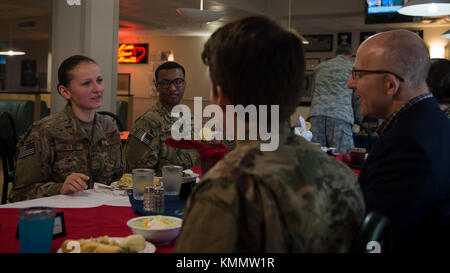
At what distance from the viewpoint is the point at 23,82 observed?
570 inches

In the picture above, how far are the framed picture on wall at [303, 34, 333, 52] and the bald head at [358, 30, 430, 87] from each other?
33.1 feet

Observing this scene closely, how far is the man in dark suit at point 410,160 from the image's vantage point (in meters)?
1.35

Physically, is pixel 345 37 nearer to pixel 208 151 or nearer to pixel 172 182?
pixel 172 182

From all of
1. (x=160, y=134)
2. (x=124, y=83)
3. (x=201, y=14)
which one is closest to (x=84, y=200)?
(x=160, y=134)

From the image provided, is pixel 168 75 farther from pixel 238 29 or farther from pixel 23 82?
pixel 23 82

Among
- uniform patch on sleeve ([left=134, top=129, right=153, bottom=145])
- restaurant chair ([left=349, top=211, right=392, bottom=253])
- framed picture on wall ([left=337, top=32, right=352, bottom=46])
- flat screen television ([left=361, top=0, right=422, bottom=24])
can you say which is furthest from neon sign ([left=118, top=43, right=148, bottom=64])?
restaurant chair ([left=349, top=211, right=392, bottom=253])

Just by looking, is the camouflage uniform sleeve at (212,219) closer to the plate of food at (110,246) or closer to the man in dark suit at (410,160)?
the plate of food at (110,246)

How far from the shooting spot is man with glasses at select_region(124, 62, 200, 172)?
109 inches

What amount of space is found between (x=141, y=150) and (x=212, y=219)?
2.06m

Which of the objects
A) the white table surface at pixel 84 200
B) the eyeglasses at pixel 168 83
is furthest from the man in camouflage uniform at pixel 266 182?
the eyeglasses at pixel 168 83

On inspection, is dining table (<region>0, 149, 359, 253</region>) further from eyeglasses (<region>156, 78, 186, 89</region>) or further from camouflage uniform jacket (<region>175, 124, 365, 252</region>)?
eyeglasses (<region>156, 78, 186, 89</region>)

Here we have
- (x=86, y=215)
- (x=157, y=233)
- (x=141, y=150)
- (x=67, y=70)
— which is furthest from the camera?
(x=141, y=150)

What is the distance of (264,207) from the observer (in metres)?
0.79

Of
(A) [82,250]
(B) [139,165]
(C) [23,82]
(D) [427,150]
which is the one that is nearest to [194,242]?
(A) [82,250]
